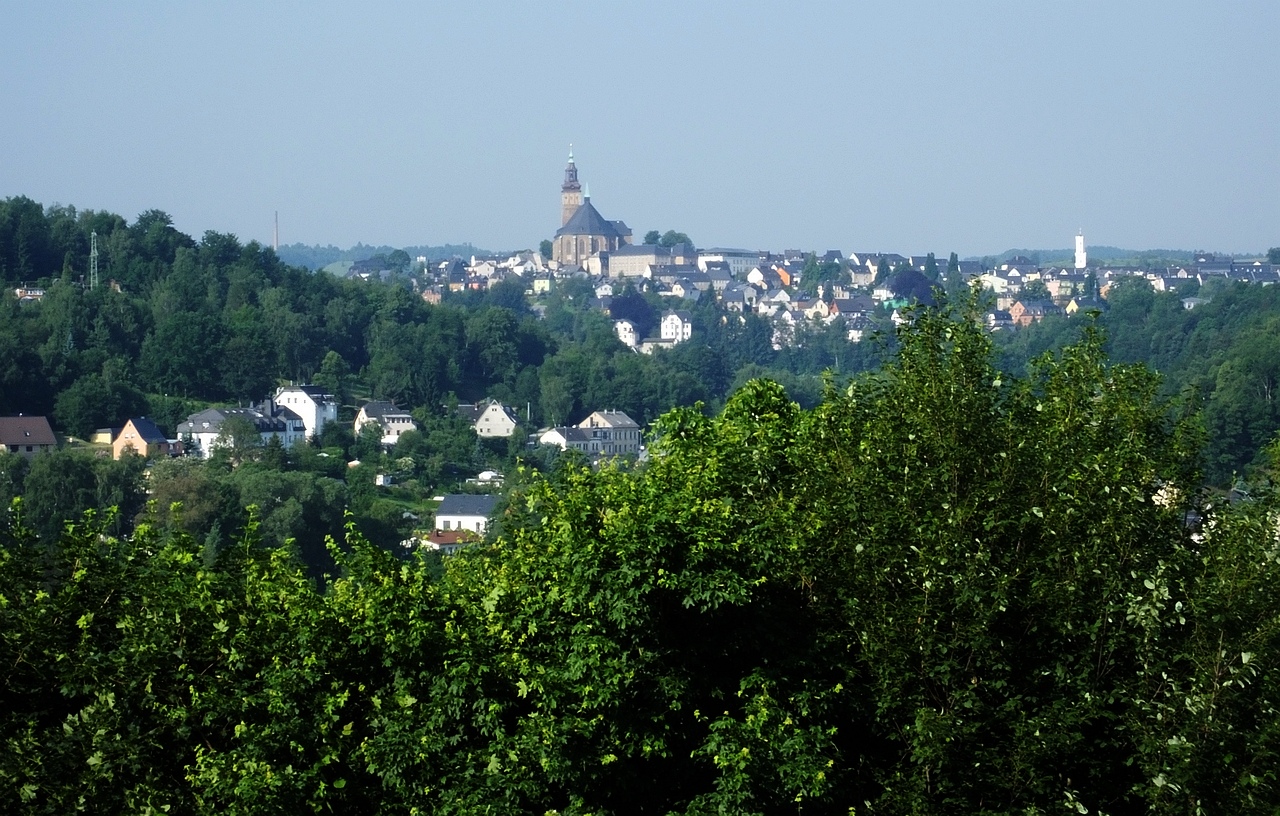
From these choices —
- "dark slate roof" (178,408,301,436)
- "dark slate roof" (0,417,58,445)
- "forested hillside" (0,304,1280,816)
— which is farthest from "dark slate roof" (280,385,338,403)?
"forested hillside" (0,304,1280,816)

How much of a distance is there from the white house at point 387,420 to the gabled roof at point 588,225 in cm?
9999

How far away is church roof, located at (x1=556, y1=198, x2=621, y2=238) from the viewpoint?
170 metres

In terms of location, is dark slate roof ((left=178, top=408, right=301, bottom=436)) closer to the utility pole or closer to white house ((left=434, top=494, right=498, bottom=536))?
white house ((left=434, top=494, right=498, bottom=536))

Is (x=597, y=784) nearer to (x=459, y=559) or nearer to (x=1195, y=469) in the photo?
(x=459, y=559)

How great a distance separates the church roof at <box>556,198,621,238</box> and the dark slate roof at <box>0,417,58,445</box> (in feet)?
374

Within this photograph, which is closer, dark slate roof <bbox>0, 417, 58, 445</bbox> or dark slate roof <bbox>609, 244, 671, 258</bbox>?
dark slate roof <bbox>0, 417, 58, 445</bbox>

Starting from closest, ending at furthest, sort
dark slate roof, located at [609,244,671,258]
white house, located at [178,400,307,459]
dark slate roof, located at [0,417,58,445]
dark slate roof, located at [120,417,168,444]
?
1. dark slate roof, located at [0,417,58,445]
2. dark slate roof, located at [120,417,168,444]
3. white house, located at [178,400,307,459]
4. dark slate roof, located at [609,244,671,258]

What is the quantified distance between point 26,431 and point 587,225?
116074 mm

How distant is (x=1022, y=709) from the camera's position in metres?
8.69

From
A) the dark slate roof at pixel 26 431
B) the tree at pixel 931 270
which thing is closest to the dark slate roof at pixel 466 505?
the dark slate roof at pixel 26 431

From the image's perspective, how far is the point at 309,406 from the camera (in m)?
68.2

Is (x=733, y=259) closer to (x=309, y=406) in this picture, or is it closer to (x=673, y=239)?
(x=673, y=239)

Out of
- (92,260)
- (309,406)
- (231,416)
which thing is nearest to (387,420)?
(309,406)

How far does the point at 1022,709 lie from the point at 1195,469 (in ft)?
7.44
